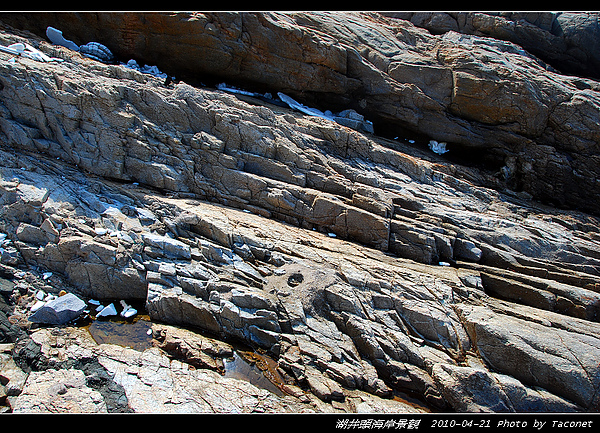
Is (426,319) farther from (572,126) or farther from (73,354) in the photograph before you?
(572,126)

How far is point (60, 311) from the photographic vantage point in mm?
10016

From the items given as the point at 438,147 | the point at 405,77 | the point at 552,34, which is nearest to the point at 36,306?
the point at 438,147

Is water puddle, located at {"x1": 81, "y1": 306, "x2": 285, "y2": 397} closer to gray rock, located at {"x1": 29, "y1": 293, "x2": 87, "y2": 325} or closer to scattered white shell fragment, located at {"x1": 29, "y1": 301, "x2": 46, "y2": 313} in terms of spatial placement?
gray rock, located at {"x1": 29, "y1": 293, "x2": 87, "y2": 325}

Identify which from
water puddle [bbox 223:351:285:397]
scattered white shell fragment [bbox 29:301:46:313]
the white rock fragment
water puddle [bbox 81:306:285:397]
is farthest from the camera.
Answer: the white rock fragment

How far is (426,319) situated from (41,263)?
13313mm

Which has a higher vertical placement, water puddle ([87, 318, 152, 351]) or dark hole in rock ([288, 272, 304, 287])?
dark hole in rock ([288, 272, 304, 287])

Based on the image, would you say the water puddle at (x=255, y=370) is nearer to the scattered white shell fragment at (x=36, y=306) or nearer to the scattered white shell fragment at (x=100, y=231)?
the scattered white shell fragment at (x=36, y=306)

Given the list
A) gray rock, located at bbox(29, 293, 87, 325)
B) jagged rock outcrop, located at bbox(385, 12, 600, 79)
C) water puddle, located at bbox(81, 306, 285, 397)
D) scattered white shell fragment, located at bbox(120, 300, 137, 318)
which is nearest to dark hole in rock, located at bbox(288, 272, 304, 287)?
water puddle, located at bbox(81, 306, 285, 397)

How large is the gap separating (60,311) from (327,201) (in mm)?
10323

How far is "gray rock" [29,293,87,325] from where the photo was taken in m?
9.91

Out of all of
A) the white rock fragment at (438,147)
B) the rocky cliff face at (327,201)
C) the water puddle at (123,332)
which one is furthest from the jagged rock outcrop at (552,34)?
the water puddle at (123,332)

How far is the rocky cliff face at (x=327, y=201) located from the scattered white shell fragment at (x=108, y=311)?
0.65 m

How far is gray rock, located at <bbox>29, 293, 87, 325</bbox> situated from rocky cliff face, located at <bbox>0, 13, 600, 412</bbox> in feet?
2.09

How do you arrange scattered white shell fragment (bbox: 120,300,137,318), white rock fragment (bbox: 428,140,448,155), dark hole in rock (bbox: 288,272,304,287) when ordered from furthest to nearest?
white rock fragment (bbox: 428,140,448,155) → dark hole in rock (bbox: 288,272,304,287) → scattered white shell fragment (bbox: 120,300,137,318)
